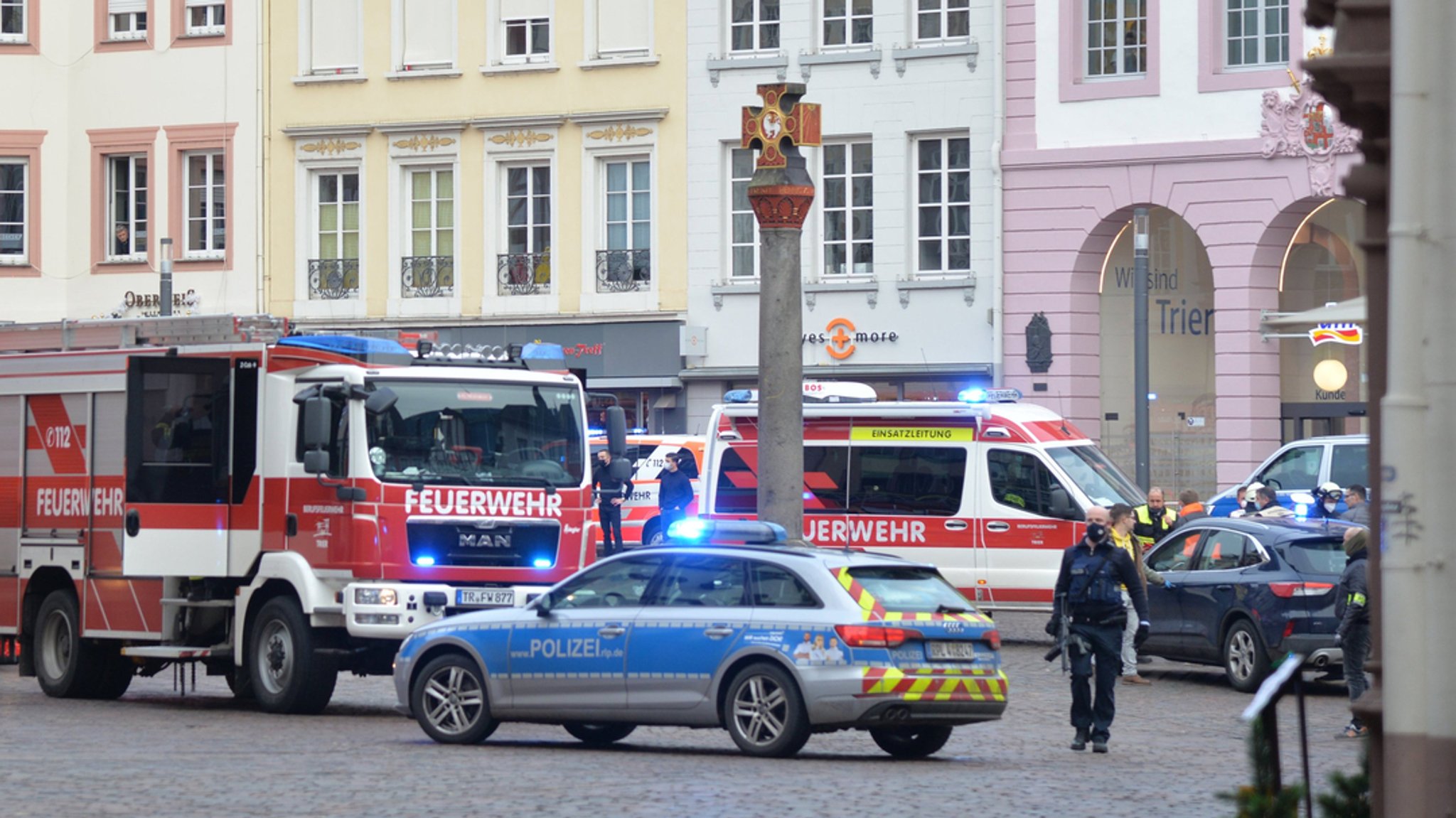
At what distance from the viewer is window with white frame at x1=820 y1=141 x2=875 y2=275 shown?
39250mm

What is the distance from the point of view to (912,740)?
52.9 ft

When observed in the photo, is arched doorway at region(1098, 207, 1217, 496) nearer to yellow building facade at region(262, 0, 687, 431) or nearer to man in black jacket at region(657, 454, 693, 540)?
yellow building facade at region(262, 0, 687, 431)

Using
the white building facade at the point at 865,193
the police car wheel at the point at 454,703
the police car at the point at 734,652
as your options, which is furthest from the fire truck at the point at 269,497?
the white building facade at the point at 865,193

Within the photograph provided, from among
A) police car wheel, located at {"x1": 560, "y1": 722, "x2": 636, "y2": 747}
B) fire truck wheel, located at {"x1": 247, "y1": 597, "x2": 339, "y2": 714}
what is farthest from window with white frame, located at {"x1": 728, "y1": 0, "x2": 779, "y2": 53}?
police car wheel, located at {"x1": 560, "y1": 722, "x2": 636, "y2": 747}

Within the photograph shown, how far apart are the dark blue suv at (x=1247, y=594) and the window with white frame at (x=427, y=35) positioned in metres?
22.4

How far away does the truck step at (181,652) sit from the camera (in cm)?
1952

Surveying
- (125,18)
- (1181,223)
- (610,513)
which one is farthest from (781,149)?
(125,18)

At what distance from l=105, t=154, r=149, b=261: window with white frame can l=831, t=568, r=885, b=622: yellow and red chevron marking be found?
1214 inches

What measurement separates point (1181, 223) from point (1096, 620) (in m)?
22.4

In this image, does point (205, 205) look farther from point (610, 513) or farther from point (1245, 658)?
point (1245, 658)

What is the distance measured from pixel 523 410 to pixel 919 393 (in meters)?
19.9

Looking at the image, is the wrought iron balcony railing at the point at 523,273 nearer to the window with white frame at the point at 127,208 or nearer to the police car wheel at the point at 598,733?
the window with white frame at the point at 127,208

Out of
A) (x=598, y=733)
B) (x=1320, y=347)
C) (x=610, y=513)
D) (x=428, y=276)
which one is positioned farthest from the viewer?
(x=428, y=276)

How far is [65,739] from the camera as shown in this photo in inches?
667
